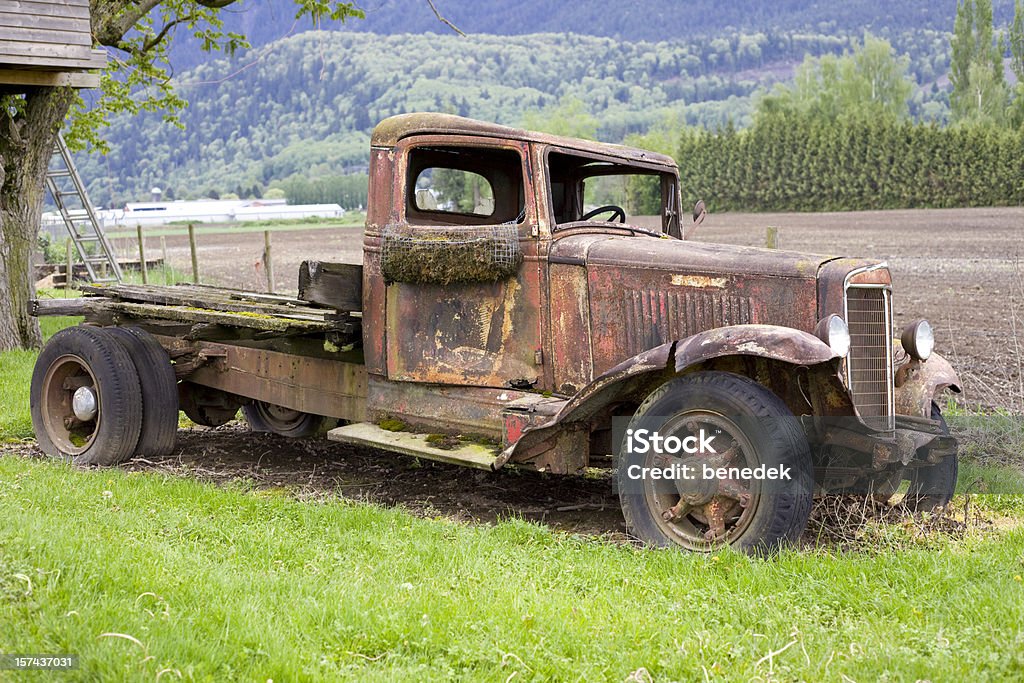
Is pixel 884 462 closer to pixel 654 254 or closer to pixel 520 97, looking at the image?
pixel 654 254

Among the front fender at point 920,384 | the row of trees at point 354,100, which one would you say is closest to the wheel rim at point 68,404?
the front fender at point 920,384

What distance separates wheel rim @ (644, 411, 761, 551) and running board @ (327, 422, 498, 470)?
0.94m

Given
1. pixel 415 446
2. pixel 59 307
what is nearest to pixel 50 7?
pixel 59 307

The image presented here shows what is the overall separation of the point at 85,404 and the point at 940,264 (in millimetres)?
17242

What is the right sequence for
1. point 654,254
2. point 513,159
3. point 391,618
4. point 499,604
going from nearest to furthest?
point 391,618
point 499,604
point 654,254
point 513,159

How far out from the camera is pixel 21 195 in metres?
11.7

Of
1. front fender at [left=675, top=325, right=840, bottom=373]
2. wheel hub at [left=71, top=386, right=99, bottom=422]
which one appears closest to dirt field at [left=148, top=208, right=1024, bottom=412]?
front fender at [left=675, top=325, right=840, bottom=373]

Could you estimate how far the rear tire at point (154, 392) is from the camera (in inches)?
265

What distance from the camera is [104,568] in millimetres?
3857

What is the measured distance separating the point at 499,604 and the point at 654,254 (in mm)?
2137

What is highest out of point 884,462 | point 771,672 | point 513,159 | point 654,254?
point 513,159

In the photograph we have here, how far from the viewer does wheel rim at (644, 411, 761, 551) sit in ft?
15.2

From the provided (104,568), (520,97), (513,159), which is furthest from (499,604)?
(520,97)

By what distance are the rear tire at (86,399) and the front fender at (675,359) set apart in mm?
2701
